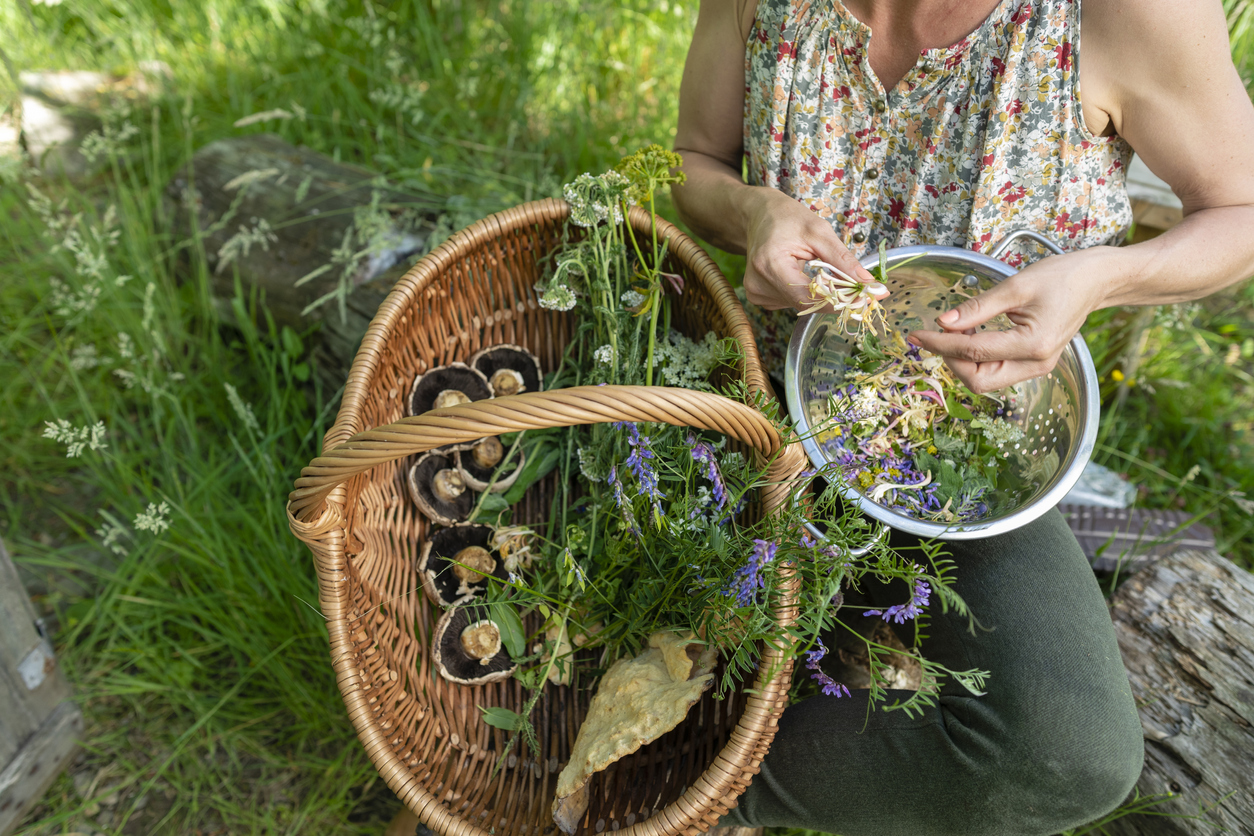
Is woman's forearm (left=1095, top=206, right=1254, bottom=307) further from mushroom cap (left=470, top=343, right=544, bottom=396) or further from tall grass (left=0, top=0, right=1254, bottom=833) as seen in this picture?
mushroom cap (left=470, top=343, right=544, bottom=396)

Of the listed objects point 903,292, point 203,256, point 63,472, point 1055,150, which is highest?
point 1055,150

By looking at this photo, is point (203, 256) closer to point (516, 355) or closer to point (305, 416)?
point (305, 416)

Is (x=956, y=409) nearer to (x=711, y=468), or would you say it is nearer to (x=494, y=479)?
(x=711, y=468)

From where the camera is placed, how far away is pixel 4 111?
97.7 inches

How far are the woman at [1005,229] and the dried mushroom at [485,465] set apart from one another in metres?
0.59

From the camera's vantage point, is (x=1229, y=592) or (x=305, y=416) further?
(x=305, y=416)

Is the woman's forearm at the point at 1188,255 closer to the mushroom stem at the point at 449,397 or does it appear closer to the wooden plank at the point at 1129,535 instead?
the wooden plank at the point at 1129,535

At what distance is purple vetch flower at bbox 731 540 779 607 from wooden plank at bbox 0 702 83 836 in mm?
1632

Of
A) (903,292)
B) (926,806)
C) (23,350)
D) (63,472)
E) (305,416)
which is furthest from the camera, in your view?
(23,350)

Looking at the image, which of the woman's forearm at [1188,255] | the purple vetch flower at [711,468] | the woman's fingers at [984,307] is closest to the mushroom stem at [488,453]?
the purple vetch flower at [711,468]

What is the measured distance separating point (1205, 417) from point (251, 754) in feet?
8.81

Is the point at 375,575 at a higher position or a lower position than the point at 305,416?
higher

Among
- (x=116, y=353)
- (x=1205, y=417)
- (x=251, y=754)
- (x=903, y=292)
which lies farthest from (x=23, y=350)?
(x=1205, y=417)

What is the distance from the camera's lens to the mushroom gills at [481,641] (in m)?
1.32
